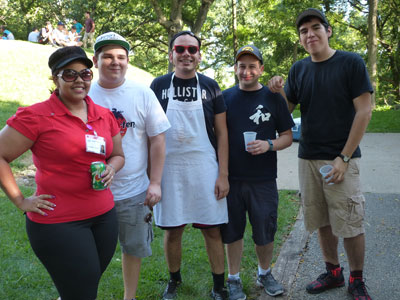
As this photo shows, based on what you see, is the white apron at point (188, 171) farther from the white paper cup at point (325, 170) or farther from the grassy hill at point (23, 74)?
the grassy hill at point (23, 74)

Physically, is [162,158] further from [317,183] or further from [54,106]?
[317,183]

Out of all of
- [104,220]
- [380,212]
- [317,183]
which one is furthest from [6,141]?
[380,212]

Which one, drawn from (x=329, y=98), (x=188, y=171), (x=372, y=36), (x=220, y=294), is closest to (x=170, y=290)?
(x=220, y=294)

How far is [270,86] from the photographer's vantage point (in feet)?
A: 10.9

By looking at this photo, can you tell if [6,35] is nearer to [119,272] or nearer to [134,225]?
[119,272]

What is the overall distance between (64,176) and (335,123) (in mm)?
2157

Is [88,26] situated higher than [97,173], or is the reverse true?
[88,26]

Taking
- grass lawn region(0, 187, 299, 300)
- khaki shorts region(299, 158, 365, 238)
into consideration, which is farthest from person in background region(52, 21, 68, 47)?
khaki shorts region(299, 158, 365, 238)

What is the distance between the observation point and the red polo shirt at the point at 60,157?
2.22 m

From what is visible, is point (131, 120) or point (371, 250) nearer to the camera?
point (131, 120)

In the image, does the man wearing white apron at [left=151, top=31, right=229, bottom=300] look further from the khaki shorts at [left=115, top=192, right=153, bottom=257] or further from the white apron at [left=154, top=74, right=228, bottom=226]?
the khaki shorts at [left=115, top=192, right=153, bottom=257]

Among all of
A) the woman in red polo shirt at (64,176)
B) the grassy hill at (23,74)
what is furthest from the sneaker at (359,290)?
the grassy hill at (23,74)

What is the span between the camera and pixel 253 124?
330 centimetres

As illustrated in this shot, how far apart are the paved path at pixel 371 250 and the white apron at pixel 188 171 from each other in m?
1.02
